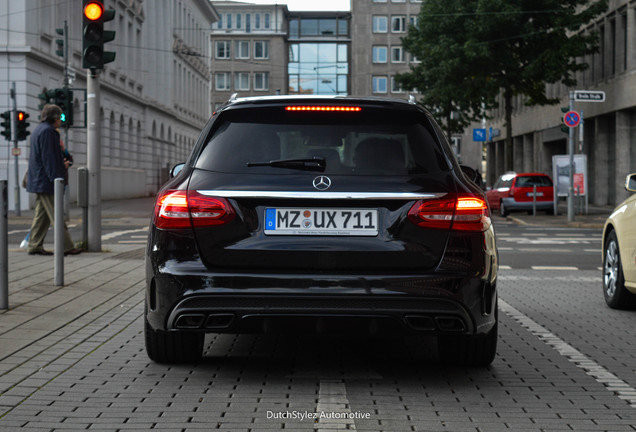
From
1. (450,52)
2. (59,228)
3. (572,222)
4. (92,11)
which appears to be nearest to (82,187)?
(92,11)

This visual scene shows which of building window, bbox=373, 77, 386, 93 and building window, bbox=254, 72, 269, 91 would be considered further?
building window, bbox=254, 72, 269, 91

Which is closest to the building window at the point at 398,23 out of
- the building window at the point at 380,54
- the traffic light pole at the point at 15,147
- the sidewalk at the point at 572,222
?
the building window at the point at 380,54

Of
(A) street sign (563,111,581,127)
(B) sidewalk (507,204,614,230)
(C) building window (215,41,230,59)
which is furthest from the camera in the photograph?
(C) building window (215,41,230,59)

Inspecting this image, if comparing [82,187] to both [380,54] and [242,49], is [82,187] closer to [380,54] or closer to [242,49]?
[380,54]

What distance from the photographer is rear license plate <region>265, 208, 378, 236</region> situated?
5098 mm

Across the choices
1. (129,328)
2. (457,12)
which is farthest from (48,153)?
(457,12)

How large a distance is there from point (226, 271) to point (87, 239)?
30.9 feet

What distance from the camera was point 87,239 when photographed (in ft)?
46.3

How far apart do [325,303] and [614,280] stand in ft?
15.7

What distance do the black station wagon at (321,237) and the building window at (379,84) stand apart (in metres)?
97.9

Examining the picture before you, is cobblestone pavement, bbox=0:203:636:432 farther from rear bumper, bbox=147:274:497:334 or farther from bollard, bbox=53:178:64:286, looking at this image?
bollard, bbox=53:178:64:286

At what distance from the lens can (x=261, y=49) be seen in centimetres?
10875

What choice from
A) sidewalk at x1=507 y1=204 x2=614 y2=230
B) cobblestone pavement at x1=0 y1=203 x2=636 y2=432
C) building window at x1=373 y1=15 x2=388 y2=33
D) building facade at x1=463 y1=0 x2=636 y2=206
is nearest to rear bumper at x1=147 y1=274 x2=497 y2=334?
cobblestone pavement at x1=0 y1=203 x2=636 y2=432

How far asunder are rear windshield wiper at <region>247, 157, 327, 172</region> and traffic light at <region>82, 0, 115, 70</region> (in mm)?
7815
